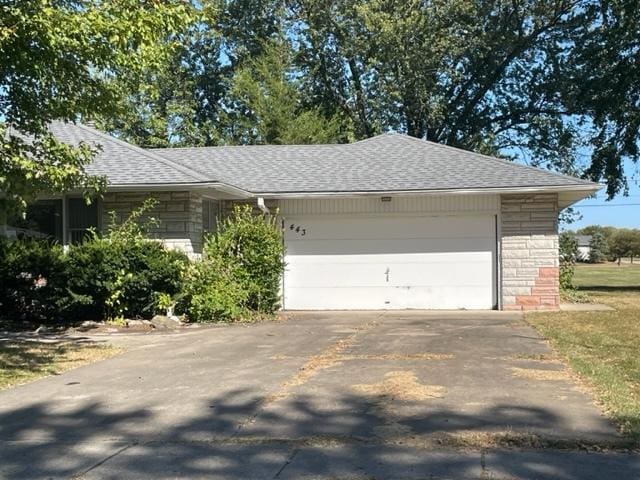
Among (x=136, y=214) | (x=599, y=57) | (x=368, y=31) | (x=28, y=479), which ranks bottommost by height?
(x=28, y=479)

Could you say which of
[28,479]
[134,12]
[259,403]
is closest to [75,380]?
[259,403]

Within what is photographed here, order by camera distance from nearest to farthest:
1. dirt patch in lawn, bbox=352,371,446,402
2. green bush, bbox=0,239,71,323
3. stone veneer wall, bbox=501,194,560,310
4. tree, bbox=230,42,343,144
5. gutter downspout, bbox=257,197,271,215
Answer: dirt patch in lawn, bbox=352,371,446,402 → green bush, bbox=0,239,71,323 → stone veneer wall, bbox=501,194,560,310 → gutter downspout, bbox=257,197,271,215 → tree, bbox=230,42,343,144

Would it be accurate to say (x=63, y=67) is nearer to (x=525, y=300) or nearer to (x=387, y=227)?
(x=387, y=227)

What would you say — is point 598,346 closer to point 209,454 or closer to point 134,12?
point 209,454

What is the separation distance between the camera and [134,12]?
883 cm

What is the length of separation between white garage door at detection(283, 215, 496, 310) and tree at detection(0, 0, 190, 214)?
7438 mm

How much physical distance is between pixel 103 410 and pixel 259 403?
1.48 m

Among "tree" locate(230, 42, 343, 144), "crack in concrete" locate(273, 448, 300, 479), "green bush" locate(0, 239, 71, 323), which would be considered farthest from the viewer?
"tree" locate(230, 42, 343, 144)

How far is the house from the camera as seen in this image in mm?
15250

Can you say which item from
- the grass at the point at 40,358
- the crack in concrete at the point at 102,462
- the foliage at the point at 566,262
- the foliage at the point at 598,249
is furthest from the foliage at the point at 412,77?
the foliage at the point at 598,249

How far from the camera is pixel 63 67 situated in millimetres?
9008

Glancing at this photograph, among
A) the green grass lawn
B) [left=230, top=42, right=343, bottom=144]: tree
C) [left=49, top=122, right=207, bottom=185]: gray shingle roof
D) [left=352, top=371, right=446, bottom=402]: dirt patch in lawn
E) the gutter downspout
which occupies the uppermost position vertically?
[left=230, top=42, right=343, bottom=144]: tree

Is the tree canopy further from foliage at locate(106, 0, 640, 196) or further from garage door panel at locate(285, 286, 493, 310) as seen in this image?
garage door panel at locate(285, 286, 493, 310)

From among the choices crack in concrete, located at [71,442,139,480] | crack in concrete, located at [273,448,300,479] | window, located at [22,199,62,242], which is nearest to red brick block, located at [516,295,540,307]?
window, located at [22,199,62,242]
